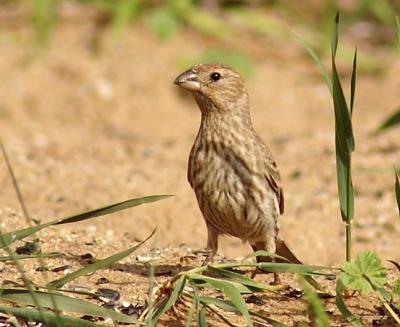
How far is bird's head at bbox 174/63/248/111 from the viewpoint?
4.95 metres

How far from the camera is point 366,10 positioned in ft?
35.4

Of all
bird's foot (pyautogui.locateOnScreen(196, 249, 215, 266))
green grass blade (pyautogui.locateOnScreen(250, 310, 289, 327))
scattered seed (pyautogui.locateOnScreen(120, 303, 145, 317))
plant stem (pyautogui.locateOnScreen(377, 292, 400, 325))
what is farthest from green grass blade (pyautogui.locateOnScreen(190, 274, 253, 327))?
bird's foot (pyautogui.locateOnScreen(196, 249, 215, 266))

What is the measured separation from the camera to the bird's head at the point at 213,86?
4.95 m

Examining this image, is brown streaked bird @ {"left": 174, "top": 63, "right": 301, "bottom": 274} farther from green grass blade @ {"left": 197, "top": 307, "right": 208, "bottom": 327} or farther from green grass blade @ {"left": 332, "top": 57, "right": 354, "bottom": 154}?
green grass blade @ {"left": 197, "top": 307, "right": 208, "bottom": 327}

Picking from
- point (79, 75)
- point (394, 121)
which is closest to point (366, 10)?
point (79, 75)

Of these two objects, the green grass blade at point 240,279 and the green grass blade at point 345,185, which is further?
the green grass blade at point 345,185

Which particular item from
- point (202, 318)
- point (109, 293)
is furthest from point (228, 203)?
point (202, 318)

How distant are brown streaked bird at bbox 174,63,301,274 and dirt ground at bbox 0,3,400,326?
372 millimetres

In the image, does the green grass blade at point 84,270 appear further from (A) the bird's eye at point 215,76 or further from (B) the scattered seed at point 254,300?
(A) the bird's eye at point 215,76

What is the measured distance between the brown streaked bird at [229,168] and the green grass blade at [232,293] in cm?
86

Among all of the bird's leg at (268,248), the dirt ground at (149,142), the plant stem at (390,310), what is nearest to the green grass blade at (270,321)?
the dirt ground at (149,142)

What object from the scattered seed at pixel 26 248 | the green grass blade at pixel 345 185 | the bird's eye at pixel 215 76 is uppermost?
the bird's eye at pixel 215 76

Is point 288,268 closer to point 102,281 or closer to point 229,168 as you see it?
point 102,281

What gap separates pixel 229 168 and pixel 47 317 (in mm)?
1404
